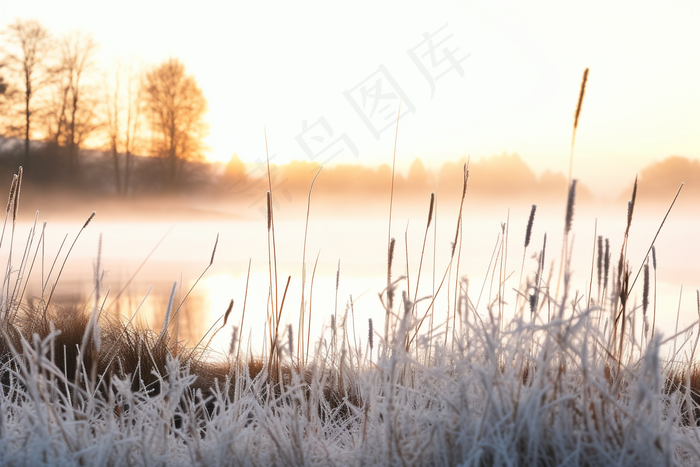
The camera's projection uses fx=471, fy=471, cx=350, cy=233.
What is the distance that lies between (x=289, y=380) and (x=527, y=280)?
1.11 m

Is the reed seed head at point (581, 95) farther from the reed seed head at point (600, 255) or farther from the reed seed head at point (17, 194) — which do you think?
the reed seed head at point (17, 194)

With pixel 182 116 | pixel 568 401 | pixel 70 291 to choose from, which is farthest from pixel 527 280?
pixel 182 116

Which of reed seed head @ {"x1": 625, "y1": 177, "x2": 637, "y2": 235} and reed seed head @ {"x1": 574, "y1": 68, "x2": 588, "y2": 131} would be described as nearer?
reed seed head @ {"x1": 574, "y1": 68, "x2": 588, "y2": 131}

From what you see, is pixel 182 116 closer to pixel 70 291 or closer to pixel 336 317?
pixel 70 291

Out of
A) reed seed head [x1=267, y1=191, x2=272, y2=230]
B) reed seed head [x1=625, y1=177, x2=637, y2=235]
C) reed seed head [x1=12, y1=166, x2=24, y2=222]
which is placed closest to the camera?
reed seed head [x1=625, y1=177, x2=637, y2=235]

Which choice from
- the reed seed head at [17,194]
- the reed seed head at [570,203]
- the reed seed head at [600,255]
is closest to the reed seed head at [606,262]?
the reed seed head at [600,255]

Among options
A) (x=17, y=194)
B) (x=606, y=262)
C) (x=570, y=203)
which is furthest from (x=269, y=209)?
(x=17, y=194)

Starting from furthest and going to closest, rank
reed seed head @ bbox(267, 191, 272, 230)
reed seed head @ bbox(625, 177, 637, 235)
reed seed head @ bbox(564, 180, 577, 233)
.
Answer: reed seed head @ bbox(267, 191, 272, 230) < reed seed head @ bbox(625, 177, 637, 235) < reed seed head @ bbox(564, 180, 577, 233)

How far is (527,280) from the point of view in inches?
43.5

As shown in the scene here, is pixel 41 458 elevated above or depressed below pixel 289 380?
above

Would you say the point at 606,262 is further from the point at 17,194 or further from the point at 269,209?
the point at 17,194

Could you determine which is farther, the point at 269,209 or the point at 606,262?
the point at 269,209

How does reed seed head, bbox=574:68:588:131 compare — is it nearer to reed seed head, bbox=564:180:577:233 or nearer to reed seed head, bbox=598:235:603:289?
reed seed head, bbox=564:180:577:233

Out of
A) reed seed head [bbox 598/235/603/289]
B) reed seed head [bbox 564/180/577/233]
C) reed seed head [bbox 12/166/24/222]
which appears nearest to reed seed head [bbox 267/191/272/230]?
reed seed head [bbox 564/180/577/233]
